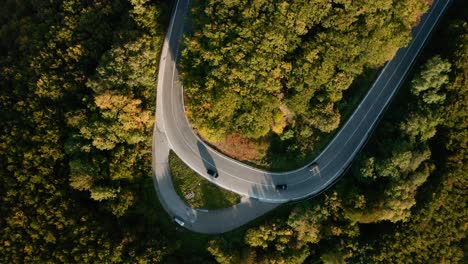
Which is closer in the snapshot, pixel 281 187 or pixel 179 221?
pixel 179 221

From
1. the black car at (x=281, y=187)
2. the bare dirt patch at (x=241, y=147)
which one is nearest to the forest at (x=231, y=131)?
the black car at (x=281, y=187)

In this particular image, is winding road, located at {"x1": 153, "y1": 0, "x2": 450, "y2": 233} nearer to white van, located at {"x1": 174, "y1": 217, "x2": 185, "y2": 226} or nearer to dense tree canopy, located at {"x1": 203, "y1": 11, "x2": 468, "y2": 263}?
white van, located at {"x1": 174, "y1": 217, "x2": 185, "y2": 226}

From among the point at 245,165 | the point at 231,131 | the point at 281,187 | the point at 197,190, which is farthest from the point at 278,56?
the point at 197,190

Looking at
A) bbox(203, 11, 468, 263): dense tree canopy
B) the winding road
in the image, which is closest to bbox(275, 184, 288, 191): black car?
the winding road

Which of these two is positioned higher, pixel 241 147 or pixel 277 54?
pixel 277 54

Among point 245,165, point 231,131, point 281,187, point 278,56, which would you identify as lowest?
point 281,187

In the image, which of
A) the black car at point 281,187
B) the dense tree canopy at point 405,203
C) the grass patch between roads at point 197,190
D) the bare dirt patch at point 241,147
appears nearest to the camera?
the dense tree canopy at point 405,203

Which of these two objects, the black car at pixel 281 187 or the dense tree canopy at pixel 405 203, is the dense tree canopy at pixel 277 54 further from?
the black car at pixel 281 187

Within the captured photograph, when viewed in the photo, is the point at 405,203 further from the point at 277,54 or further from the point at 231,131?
the point at 277,54
